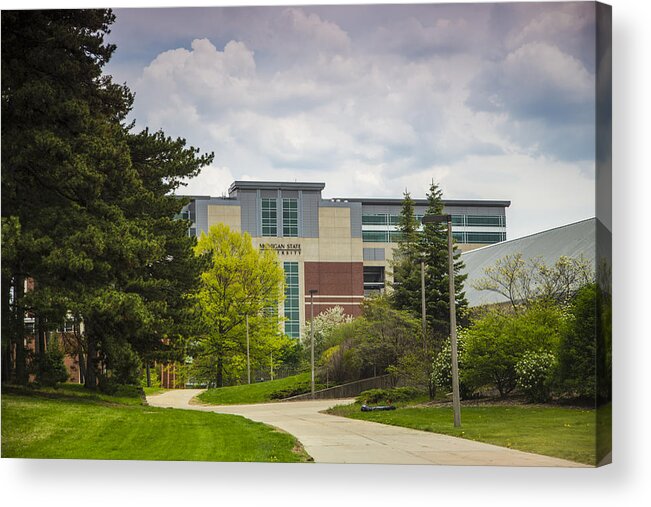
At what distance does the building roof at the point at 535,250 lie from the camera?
13812 mm

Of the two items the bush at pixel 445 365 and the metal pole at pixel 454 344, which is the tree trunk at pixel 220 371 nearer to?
the bush at pixel 445 365

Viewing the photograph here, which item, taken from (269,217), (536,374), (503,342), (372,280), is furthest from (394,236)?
(536,374)

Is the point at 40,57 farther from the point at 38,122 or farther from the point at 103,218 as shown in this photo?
the point at 103,218

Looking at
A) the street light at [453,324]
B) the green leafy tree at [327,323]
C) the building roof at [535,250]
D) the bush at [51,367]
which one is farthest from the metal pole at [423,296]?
the bush at [51,367]

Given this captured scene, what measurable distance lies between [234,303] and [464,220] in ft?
13.0

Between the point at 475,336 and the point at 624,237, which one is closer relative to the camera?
the point at 624,237

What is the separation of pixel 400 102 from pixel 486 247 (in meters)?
2.52

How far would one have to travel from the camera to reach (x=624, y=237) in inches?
532

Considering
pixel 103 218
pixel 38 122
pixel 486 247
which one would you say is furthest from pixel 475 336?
pixel 38 122

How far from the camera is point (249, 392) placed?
16.2 meters

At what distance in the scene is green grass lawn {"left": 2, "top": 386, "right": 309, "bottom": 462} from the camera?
48.2 feet

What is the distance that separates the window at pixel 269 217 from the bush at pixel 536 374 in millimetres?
4273

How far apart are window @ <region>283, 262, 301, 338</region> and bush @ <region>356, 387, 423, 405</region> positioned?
144cm

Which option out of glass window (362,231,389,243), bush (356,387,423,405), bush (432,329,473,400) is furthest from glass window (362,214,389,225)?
bush (356,387,423,405)
